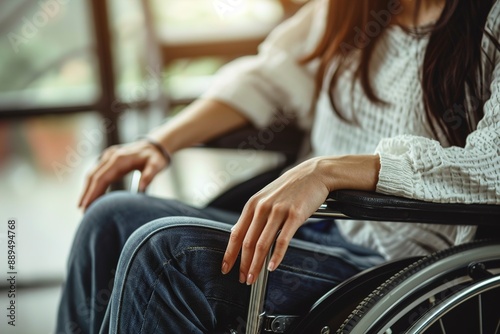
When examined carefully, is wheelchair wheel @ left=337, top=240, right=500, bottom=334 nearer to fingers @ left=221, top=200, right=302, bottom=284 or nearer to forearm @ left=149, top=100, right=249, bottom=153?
fingers @ left=221, top=200, right=302, bottom=284

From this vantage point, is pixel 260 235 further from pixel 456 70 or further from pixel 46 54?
pixel 46 54

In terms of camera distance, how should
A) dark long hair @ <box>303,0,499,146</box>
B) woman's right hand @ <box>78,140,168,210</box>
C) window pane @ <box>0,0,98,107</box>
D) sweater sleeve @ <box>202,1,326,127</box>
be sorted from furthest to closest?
window pane @ <box>0,0,98,107</box> → sweater sleeve @ <box>202,1,326,127</box> → woman's right hand @ <box>78,140,168,210</box> → dark long hair @ <box>303,0,499,146</box>

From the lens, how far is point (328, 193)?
0.92 m

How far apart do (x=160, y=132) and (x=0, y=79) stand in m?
1.67

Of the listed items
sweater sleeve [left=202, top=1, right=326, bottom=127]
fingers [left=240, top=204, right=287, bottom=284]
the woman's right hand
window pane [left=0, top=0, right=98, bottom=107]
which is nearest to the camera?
fingers [left=240, top=204, right=287, bottom=284]

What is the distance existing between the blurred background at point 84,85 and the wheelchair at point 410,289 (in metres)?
1.44

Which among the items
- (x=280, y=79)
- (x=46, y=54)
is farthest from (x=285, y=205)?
(x=46, y=54)

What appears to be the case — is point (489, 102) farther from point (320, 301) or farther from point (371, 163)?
point (320, 301)

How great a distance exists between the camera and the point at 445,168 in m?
0.97

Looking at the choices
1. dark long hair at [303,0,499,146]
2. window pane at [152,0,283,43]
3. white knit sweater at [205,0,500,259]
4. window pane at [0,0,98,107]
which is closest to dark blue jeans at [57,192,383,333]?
white knit sweater at [205,0,500,259]

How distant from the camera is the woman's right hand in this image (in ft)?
4.32

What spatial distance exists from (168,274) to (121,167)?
1.47 ft

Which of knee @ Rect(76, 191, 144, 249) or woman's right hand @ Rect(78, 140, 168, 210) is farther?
woman's right hand @ Rect(78, 140, 168, 210)

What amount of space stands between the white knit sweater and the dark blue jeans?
128 mm
